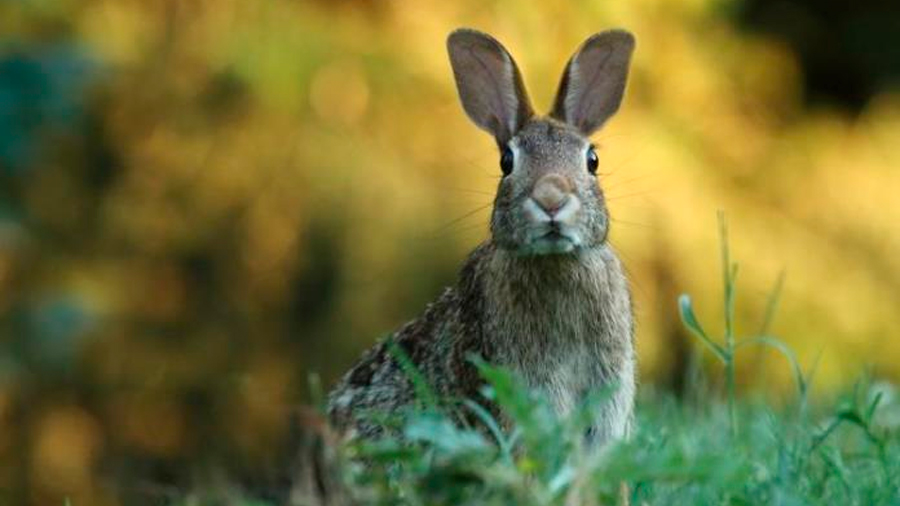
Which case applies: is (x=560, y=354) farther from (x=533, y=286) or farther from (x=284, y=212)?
(x=284, y=212)

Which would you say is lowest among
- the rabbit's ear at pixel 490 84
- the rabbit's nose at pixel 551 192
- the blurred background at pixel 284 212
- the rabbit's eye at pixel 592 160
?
the blurred background at pixel 284 212

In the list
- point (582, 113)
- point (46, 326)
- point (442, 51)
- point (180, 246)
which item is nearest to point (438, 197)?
→ point (442, 51)

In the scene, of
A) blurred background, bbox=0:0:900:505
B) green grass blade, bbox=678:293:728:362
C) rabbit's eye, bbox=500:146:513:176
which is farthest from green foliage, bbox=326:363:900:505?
blurred background, bbox=0:0:900:505

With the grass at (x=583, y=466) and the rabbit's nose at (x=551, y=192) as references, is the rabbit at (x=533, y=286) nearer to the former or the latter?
the rabbit's nose at (x=551, y=192)

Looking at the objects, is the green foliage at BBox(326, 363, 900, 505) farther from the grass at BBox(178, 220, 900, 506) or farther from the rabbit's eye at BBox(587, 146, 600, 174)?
the rabbit's eye at BBox(587, 146, 600, 174)

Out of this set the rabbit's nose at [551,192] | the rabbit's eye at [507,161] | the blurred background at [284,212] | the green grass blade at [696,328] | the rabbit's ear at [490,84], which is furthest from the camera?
the blurred background at [284,212]

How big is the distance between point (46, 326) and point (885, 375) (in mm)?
3524

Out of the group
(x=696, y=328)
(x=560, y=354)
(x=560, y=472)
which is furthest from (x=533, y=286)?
(x=560, y=472)

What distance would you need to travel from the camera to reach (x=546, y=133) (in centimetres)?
390

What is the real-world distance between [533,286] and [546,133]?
0.34 meters

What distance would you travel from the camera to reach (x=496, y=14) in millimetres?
7855

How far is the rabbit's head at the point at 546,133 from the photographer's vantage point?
142 inches

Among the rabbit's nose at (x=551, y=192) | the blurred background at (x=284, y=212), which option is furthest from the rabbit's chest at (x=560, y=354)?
the blurred background at (x=284, y=212)

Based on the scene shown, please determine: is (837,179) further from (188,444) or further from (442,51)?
(188,444)
